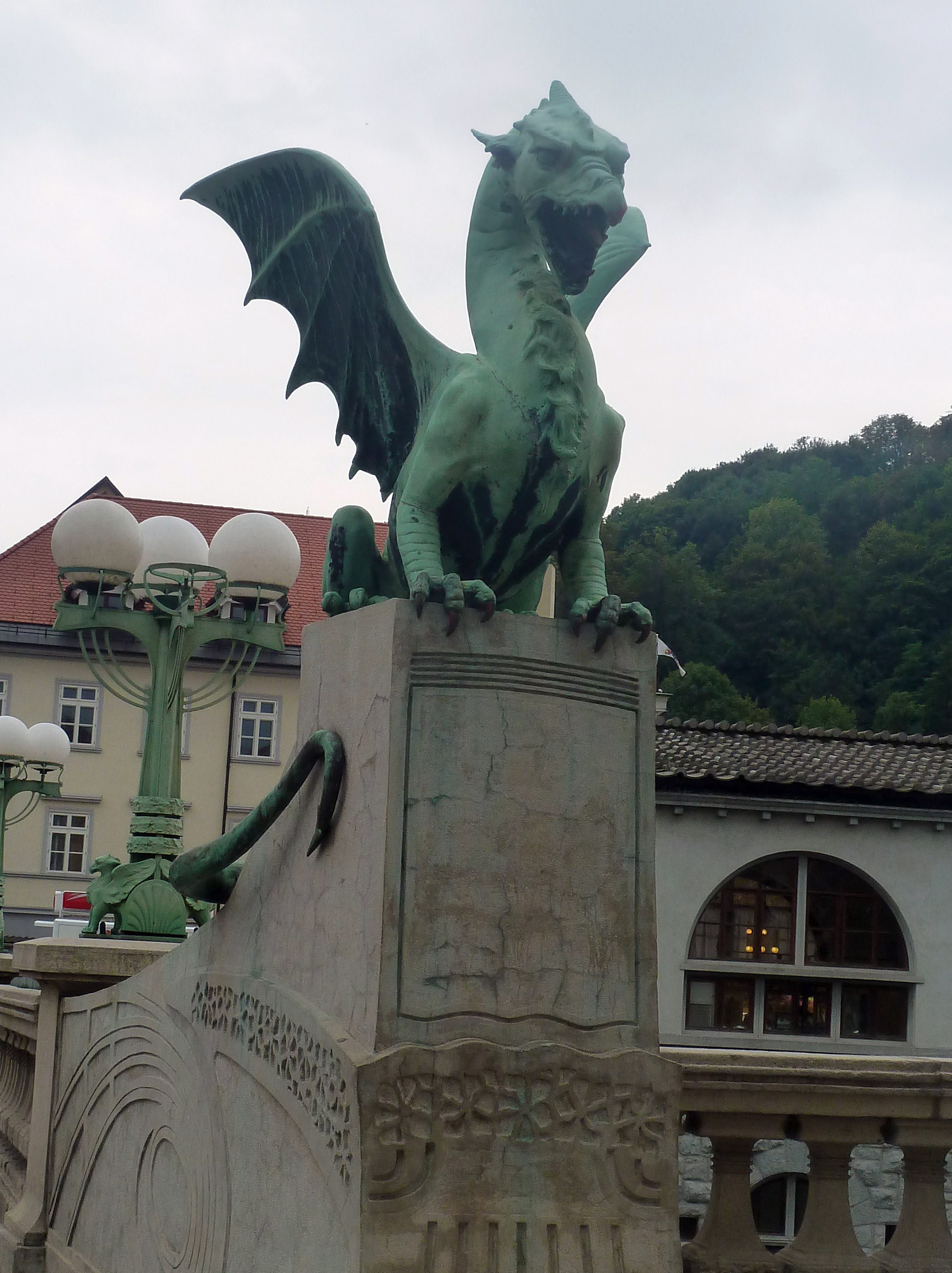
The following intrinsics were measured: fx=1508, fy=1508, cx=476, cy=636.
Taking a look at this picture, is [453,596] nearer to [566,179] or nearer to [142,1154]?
[566,179]

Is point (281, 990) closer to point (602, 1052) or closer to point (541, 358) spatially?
point (602, 1052)

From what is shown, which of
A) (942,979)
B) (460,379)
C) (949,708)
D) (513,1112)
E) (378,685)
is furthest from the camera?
(949,708)

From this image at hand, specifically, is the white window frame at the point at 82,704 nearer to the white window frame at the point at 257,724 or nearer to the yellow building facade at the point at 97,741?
the yellow building facade at the point at 97,741

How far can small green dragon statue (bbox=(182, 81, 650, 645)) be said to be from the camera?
12.2 feet

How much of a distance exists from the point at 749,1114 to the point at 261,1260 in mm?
1126

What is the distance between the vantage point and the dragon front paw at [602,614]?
3.42 m

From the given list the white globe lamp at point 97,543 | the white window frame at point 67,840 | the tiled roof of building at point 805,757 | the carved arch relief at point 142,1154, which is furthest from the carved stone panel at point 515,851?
the white window frame at point 67,840

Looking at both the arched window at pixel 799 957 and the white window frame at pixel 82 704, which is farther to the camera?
the white window frame at pixel 82 704

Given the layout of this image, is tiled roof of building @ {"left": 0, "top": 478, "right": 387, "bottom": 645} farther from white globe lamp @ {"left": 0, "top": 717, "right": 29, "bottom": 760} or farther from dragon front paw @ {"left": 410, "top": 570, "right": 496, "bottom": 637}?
dragon front paw @ {"left": 410, "top": 570, "right": 496, "bottom": 637}

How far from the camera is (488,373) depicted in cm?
377

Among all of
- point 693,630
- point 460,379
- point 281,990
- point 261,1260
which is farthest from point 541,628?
point 693,630

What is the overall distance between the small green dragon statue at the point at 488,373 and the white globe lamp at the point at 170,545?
338 centimetres

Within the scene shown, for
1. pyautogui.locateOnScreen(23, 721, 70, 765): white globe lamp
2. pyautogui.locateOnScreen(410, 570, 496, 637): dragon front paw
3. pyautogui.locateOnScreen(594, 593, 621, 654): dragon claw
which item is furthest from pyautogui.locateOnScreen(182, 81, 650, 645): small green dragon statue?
pyautogui.locateOnScreen(23, 721, 70, 765): white globe lamp

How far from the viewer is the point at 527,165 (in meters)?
3.81
